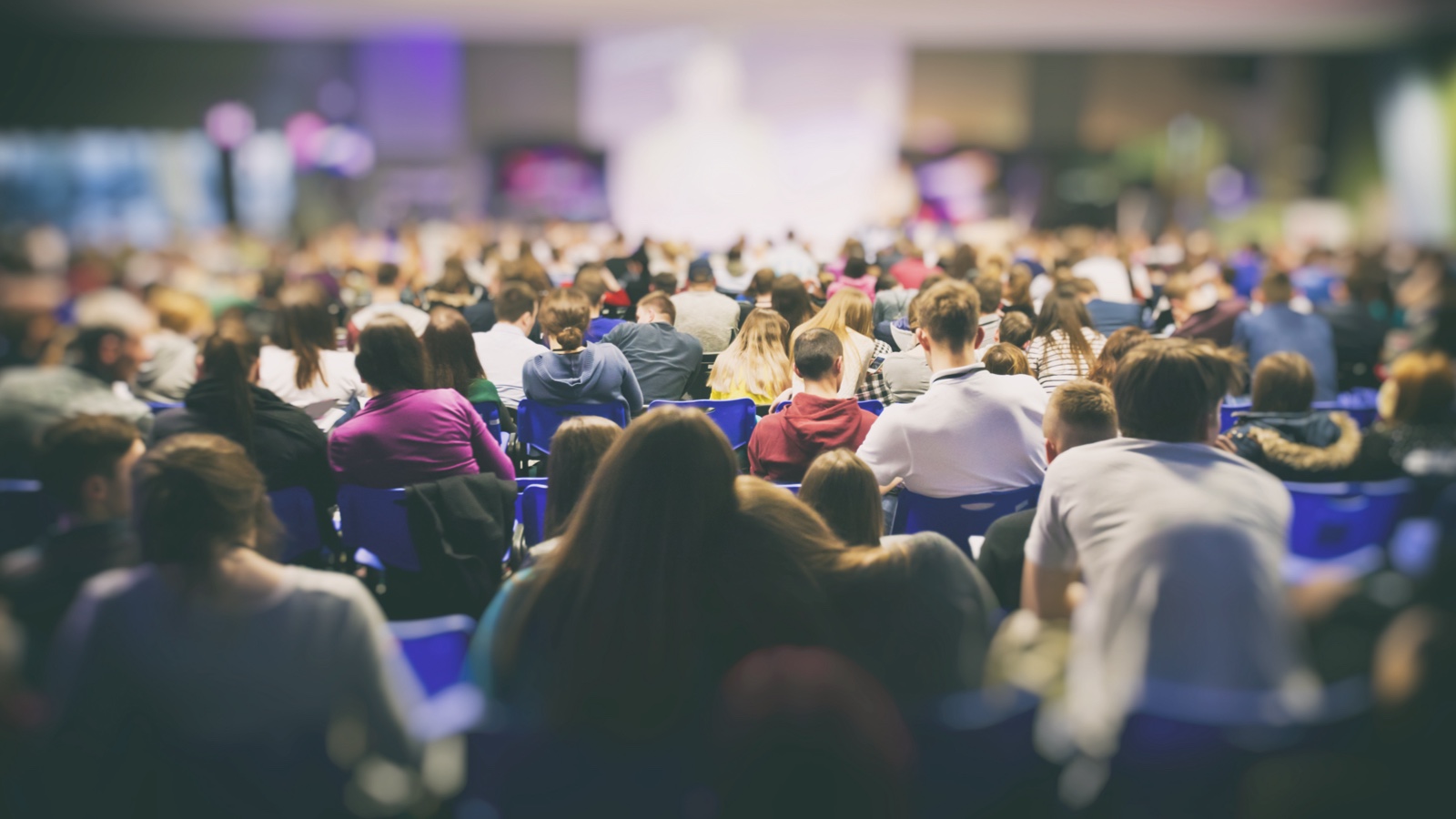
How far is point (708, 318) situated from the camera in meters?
5.80

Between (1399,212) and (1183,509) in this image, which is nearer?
(1183,509)

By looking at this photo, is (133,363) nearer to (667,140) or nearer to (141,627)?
(141,627)

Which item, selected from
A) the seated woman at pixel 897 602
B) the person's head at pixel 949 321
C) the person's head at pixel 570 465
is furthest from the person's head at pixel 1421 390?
the person's head at pixel 570 465

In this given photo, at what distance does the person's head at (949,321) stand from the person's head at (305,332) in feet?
9.01

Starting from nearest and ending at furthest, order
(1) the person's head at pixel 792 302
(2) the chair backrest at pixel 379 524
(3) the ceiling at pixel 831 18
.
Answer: (2) the chair backrest at pixel 379 524, (1) the person's head at pixel 792 302, (3) the ceiling at pixel 831 18

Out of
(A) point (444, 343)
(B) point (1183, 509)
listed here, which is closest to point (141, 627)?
(B) point (1183, 509)

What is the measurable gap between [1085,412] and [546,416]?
2.33 metres

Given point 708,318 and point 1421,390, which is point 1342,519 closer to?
point 1421,390

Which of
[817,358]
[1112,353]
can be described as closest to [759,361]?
[817,358]

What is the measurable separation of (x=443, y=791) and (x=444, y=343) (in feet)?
8.99

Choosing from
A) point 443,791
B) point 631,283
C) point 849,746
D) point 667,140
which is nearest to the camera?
point 849,746

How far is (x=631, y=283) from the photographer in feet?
24.7

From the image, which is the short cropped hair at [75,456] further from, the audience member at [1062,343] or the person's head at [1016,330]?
the person's head at [1016,330]

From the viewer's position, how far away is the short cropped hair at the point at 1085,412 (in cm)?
266
